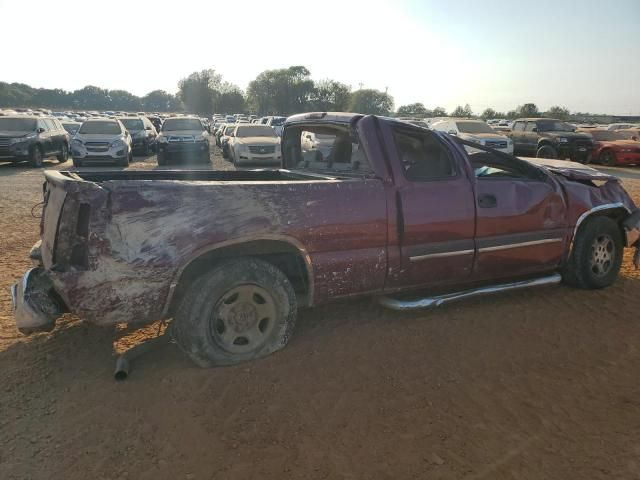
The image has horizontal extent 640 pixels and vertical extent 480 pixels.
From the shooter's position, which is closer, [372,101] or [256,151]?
[256,151]

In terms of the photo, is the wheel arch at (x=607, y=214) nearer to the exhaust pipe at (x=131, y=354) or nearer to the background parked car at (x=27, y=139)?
the exhaust pipe at (x=131, y=354)

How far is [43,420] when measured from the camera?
2.96 metres

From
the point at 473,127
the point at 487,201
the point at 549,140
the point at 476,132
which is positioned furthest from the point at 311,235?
the point at 549,140

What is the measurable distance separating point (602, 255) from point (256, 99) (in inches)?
3034

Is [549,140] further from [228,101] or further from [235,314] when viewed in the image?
[228,101]

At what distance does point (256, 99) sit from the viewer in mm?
78000

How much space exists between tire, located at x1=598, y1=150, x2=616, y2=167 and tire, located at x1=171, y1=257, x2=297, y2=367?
20.7 meters

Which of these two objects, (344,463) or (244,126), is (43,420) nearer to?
(344,463)

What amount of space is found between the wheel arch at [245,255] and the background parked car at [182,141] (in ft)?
52.3

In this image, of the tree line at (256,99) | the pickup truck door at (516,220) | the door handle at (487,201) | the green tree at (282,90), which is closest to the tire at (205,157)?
the pickup truck door at (516,220)

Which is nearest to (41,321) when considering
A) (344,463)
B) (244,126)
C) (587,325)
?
(344,463)

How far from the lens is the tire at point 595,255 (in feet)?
16.7

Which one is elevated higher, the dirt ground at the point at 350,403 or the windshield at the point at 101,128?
the windshield at the point at 101,128

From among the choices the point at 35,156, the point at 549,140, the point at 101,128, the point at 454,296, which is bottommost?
the point at 35,156
